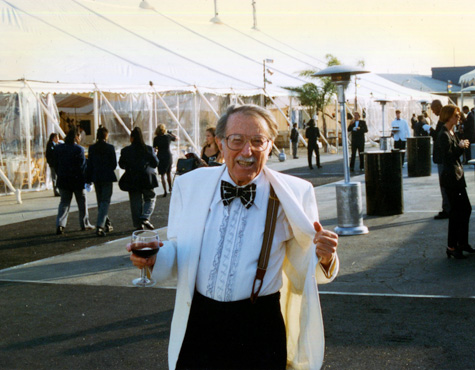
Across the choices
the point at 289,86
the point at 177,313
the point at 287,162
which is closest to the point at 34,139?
the point at 287,162

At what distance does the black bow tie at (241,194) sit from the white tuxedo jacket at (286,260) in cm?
8

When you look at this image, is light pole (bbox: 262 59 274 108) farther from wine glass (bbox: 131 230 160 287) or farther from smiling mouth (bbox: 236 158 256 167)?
wine glass (bbox: 131 230 160 287)

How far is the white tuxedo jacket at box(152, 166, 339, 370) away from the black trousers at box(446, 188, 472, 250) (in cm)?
541

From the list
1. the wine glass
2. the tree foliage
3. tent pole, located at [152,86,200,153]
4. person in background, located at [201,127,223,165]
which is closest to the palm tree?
the tree foliage

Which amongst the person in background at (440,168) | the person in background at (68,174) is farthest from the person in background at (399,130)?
the person in background at (68,174)

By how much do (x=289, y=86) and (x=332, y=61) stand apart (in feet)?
36.8

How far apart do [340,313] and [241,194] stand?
11.2ft

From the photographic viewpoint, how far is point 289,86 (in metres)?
31.5

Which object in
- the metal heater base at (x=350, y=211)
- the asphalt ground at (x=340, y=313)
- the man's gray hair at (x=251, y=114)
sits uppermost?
the man's gray hair at (x=251, y=114)

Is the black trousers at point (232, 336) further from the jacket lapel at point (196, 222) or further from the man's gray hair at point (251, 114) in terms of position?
the man's gray hair at point (251, 114)

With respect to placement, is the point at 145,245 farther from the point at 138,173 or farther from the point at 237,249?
the point at 138,173

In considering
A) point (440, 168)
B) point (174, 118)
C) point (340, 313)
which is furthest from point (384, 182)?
point (174, 118)

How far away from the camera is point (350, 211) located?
10.4m

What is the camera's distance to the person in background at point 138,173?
11.1 meters
